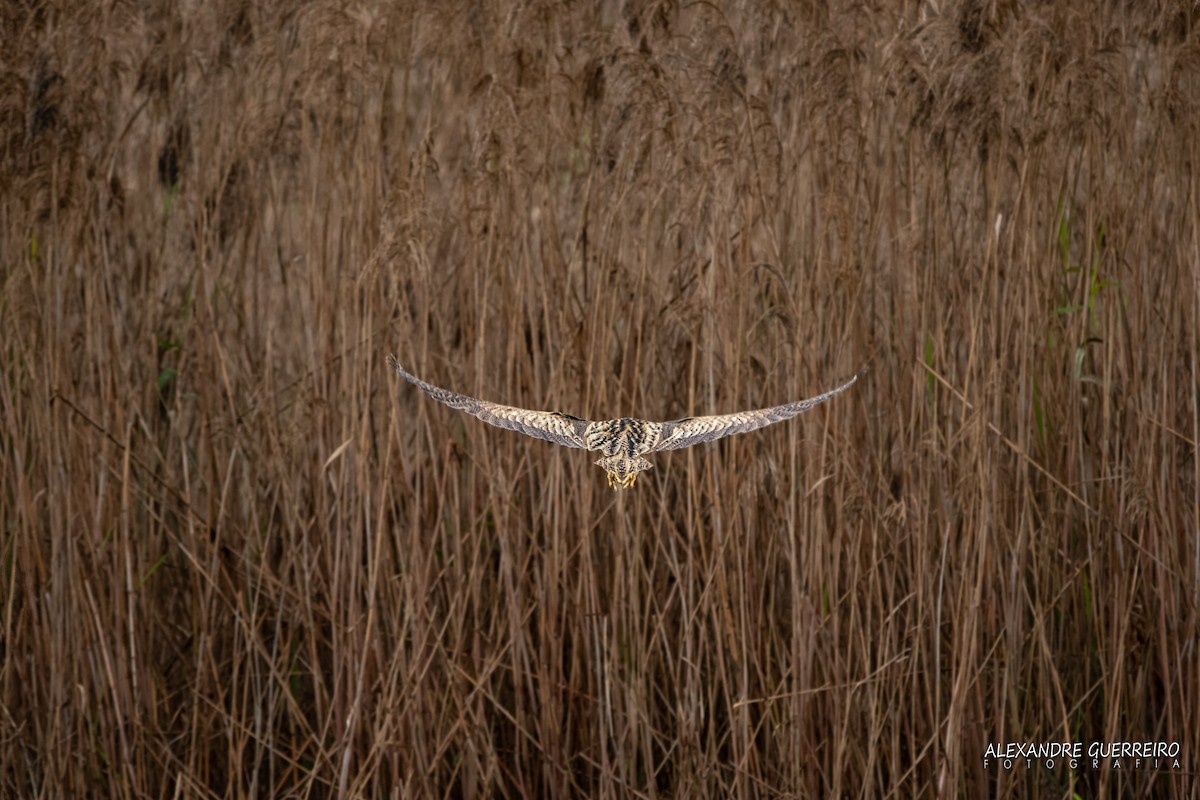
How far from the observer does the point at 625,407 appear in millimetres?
2053

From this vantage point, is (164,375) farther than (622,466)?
Yes

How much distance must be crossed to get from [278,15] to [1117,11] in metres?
1.46

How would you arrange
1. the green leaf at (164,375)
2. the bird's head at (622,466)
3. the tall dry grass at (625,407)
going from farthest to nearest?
the green leaf at (164,375) < the tall dry grass at (625,407) < the bird's head at (622,466)

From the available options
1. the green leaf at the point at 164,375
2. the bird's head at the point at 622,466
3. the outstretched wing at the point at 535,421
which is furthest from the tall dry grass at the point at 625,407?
the bird's head at the point at 622,466

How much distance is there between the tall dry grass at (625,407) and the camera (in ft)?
6.57

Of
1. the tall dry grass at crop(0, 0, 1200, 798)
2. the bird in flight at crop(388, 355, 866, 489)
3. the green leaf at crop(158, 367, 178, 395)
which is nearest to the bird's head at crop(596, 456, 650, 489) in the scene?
the bird in flight at crop(388, 355, 866, 489)

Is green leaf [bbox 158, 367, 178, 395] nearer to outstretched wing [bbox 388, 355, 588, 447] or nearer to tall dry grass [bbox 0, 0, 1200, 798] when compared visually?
tall dry grass [bbox 0, 0, 1200, 798]

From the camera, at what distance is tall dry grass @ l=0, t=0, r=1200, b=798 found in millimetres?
2002

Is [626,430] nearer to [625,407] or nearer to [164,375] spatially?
[625,407]

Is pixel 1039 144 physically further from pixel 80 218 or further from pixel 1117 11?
pixel 80 218

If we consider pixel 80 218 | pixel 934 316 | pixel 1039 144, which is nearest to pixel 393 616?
pixel 80 218

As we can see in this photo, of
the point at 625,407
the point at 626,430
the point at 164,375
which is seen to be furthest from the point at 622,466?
the point at 164,375

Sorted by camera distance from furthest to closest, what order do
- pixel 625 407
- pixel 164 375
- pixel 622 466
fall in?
pixel 164 375 < pixel 625 407 < pixel 622 466

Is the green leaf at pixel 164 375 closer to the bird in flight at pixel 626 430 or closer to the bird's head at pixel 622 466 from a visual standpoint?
the bird in flight at pixel 626 430
